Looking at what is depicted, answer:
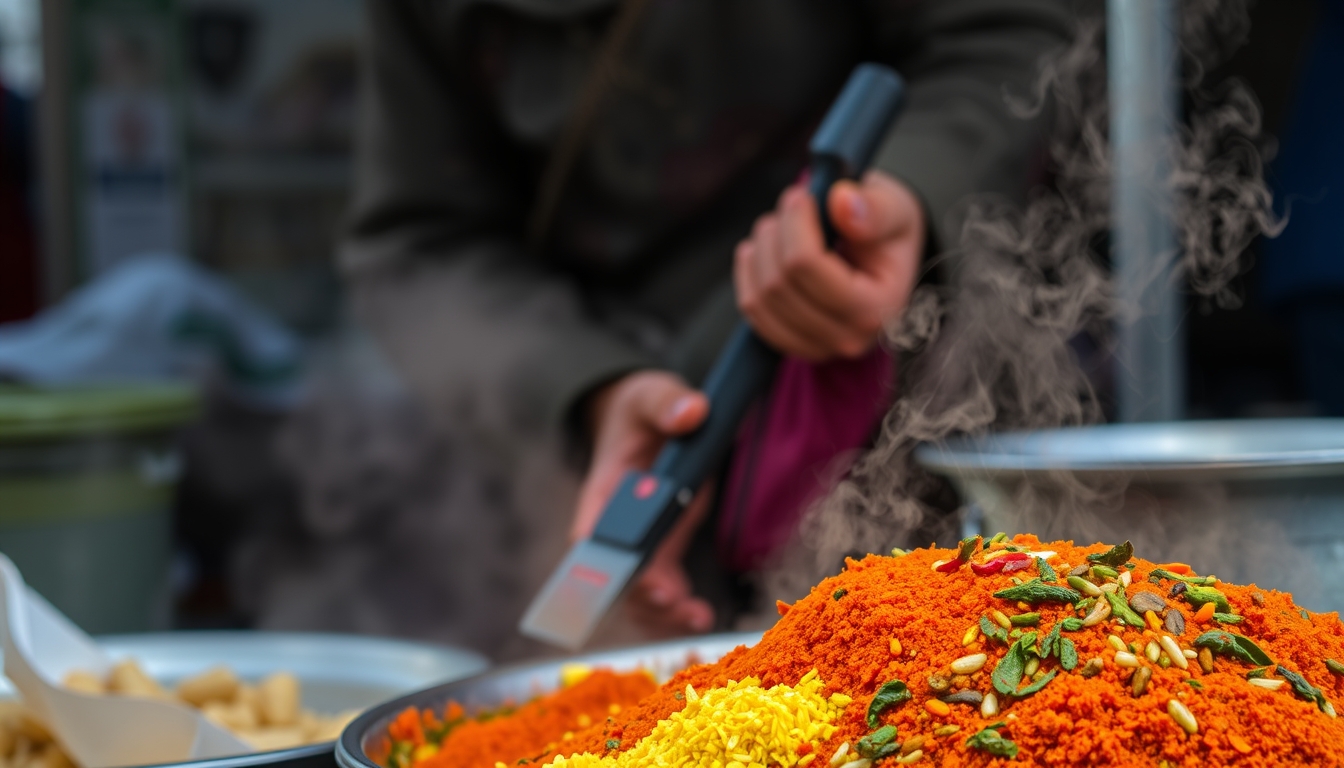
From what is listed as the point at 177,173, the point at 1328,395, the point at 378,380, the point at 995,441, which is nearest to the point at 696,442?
the point at 995,441

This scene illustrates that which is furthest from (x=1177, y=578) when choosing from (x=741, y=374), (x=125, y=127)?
(x=125, y=127)

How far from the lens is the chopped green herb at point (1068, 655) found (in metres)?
0.46

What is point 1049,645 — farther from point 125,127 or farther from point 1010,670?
point 125,127

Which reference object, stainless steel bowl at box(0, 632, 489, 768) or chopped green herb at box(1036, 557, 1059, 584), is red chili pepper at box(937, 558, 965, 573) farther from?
stainless steel bowl at box(0, 632, 489, 768)

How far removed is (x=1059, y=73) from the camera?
1292mm

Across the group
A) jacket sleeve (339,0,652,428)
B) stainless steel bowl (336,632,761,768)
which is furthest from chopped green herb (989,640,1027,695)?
jacket sleeve (339,0,652,428)

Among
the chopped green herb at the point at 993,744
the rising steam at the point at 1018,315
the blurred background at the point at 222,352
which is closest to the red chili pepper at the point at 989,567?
the chopped green herb at the point at 993,744

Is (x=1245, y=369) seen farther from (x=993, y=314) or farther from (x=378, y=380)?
(x=378, y=380)

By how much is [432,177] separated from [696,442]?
76cm

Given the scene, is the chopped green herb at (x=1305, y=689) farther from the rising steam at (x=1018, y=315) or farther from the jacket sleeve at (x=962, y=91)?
the jacket sleeve at (x=962, y=91)

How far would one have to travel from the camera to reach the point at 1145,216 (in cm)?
111

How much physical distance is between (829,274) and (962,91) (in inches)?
15.6

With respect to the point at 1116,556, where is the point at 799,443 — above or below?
below

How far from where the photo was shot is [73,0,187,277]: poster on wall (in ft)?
9.74
